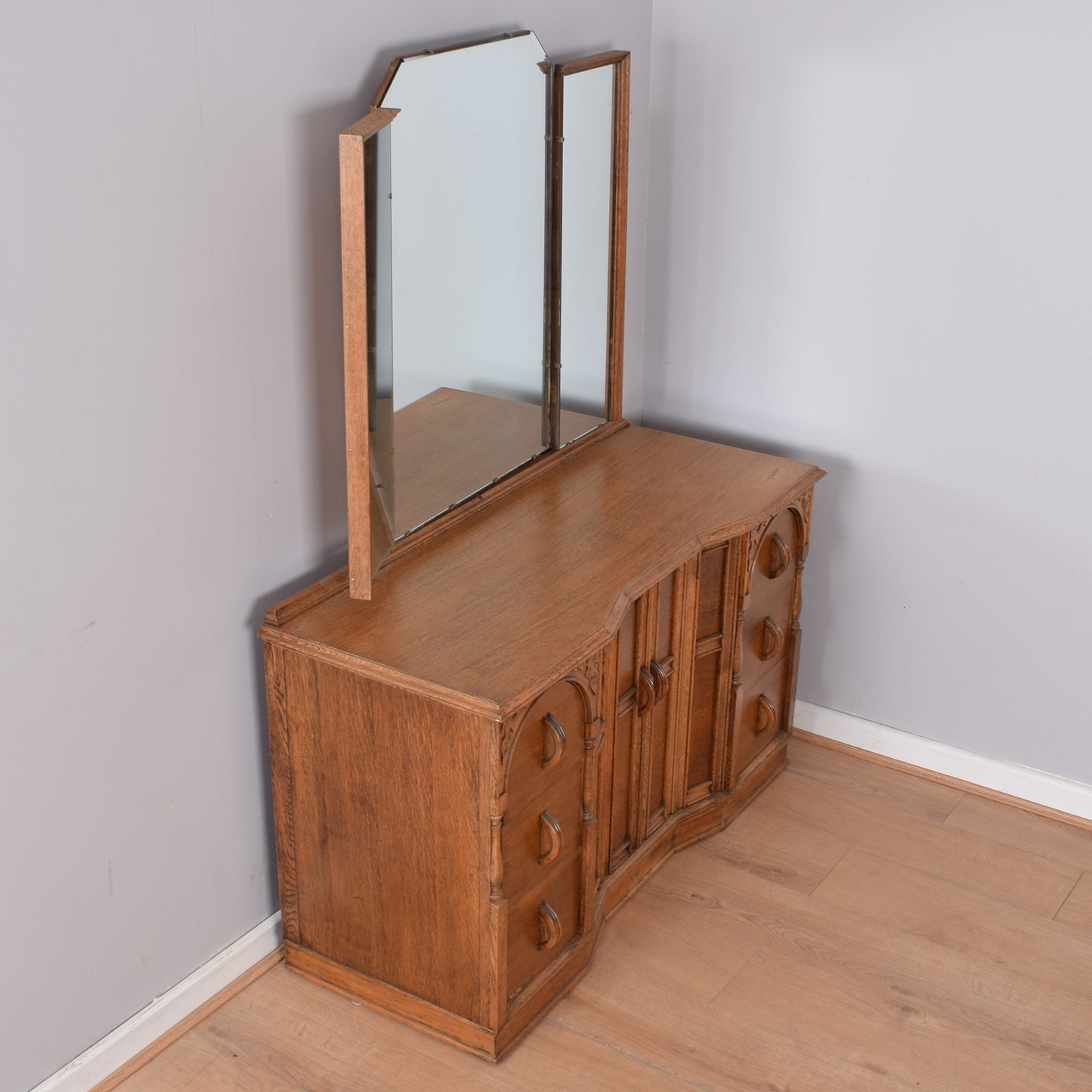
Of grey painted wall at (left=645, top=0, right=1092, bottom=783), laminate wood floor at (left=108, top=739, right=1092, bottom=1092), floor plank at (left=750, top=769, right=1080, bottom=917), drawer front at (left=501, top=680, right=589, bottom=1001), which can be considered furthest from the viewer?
floor plank at (left=750, top=769, right=1080, bottom=917)

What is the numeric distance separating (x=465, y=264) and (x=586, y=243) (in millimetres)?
428

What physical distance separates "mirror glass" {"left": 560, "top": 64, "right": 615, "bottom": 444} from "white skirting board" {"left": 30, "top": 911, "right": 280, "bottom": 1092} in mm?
1115

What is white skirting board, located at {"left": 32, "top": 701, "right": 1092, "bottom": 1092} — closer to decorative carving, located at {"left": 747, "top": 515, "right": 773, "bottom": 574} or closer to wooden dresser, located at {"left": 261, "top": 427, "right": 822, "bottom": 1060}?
wooden dresser, located at {"left": 261, "top": 427, "right": 822, "bottom": 1060}

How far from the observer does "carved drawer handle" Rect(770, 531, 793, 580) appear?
2.58 m

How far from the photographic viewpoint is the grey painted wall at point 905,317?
2.42 meters

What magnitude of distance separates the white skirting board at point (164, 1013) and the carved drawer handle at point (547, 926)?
0.50 m

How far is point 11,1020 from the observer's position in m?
1.88

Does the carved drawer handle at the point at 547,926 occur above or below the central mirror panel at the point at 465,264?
below

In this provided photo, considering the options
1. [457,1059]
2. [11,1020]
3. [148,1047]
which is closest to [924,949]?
[457,1059]

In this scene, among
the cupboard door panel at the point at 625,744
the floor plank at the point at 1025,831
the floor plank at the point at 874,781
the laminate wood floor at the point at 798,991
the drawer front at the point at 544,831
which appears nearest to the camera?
the drawer front at the point at 544,831

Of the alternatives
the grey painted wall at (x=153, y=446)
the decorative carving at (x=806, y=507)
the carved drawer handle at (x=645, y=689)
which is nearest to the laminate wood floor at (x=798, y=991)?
the grey painted wall at (x=153, y=446)

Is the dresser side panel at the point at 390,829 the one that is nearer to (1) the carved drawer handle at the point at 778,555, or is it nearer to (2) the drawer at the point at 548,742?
(2) the drawer at the point at 548,742

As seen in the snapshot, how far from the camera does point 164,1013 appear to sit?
2135mm

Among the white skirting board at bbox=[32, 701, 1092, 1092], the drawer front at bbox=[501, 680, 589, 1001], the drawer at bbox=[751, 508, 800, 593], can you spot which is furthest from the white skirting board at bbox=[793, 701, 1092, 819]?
the drawer front at bbox=[501, 680, 589, 1001]
